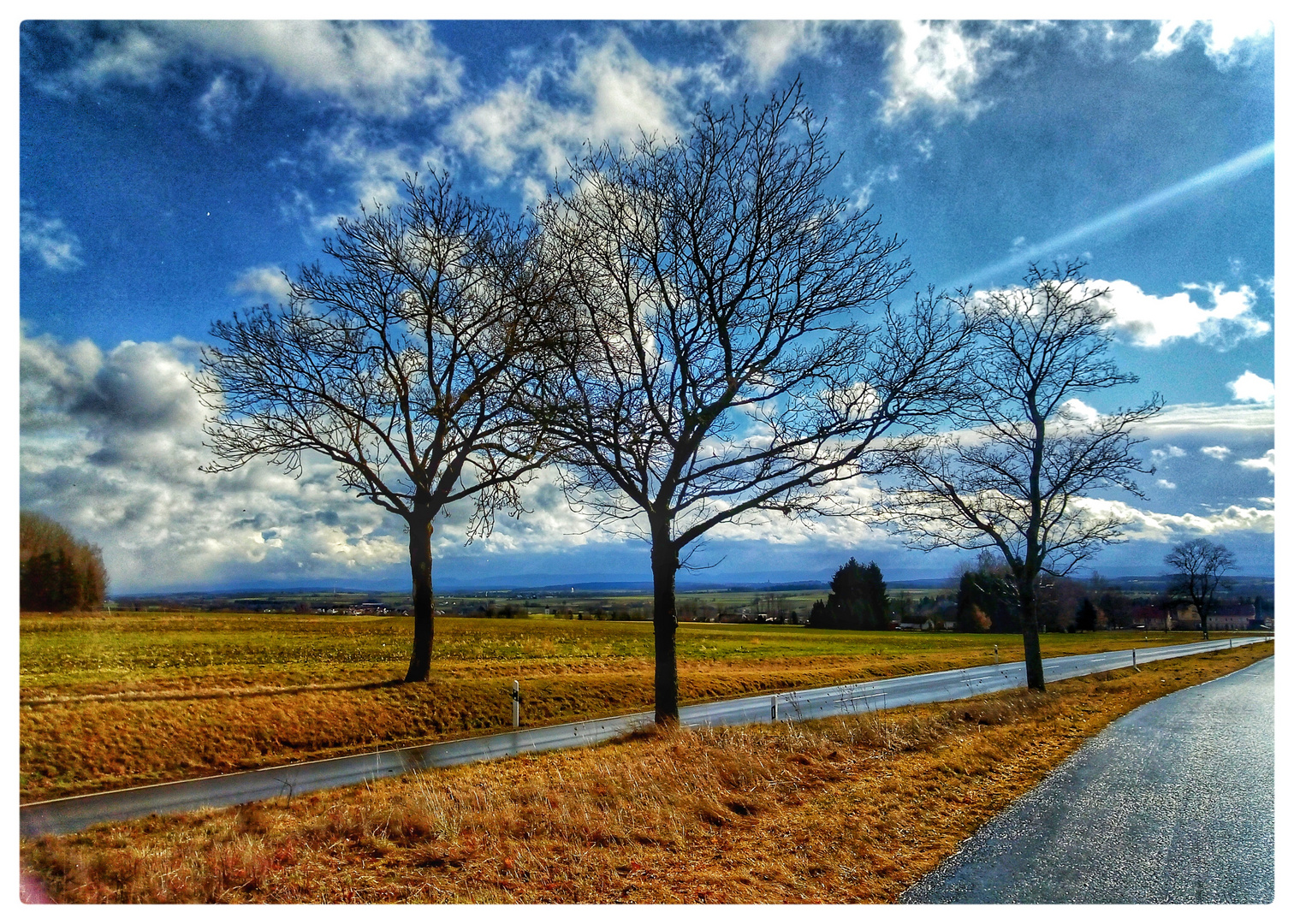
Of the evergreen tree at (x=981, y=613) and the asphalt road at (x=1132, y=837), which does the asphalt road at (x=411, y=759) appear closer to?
the asphalt road at (x=1132, y=837)

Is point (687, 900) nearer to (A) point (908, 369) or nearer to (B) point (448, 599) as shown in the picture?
(A) point (908, 369)

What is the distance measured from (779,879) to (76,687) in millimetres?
15324

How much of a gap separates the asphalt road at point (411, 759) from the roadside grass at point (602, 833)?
1.32 meters

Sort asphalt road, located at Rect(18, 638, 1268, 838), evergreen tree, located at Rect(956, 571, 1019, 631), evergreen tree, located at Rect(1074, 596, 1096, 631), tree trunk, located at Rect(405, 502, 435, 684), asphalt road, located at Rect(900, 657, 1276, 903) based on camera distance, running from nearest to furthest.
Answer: asphalt road, located at Rect(900, 657, 1276, 903) < asphalt road, located at Rect(18, 638, 1268, 838) < tree trunk, located at Rect(405, 502, 435, 684) < evergreen tree, located at Rect(956, 571, 1019, 631) < evergreen tree, located at Rect(1074, 596, 1096, 631)

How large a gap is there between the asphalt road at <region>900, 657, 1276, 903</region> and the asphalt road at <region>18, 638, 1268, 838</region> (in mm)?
Answer: 5878

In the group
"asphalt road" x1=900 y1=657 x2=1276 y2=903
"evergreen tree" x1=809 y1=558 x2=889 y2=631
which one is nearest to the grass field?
"asphalt road" x1=900 y1=657 x2=1276 y2=903

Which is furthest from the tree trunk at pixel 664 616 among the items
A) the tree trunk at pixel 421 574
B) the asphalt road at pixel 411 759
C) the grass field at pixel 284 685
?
the tree trunk at pixel 421 574

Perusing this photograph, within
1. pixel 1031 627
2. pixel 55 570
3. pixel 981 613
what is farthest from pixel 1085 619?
pixel 55 570

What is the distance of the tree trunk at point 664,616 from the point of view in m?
15.2

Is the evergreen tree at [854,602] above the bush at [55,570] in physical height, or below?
below

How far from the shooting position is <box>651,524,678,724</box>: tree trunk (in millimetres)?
15242

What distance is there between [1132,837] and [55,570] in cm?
1372

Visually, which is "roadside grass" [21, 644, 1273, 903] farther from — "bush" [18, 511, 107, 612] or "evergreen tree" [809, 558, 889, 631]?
"evergreen tree" [809, 558, 889, 631]

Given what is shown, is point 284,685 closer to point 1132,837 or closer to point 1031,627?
point 1132,837
